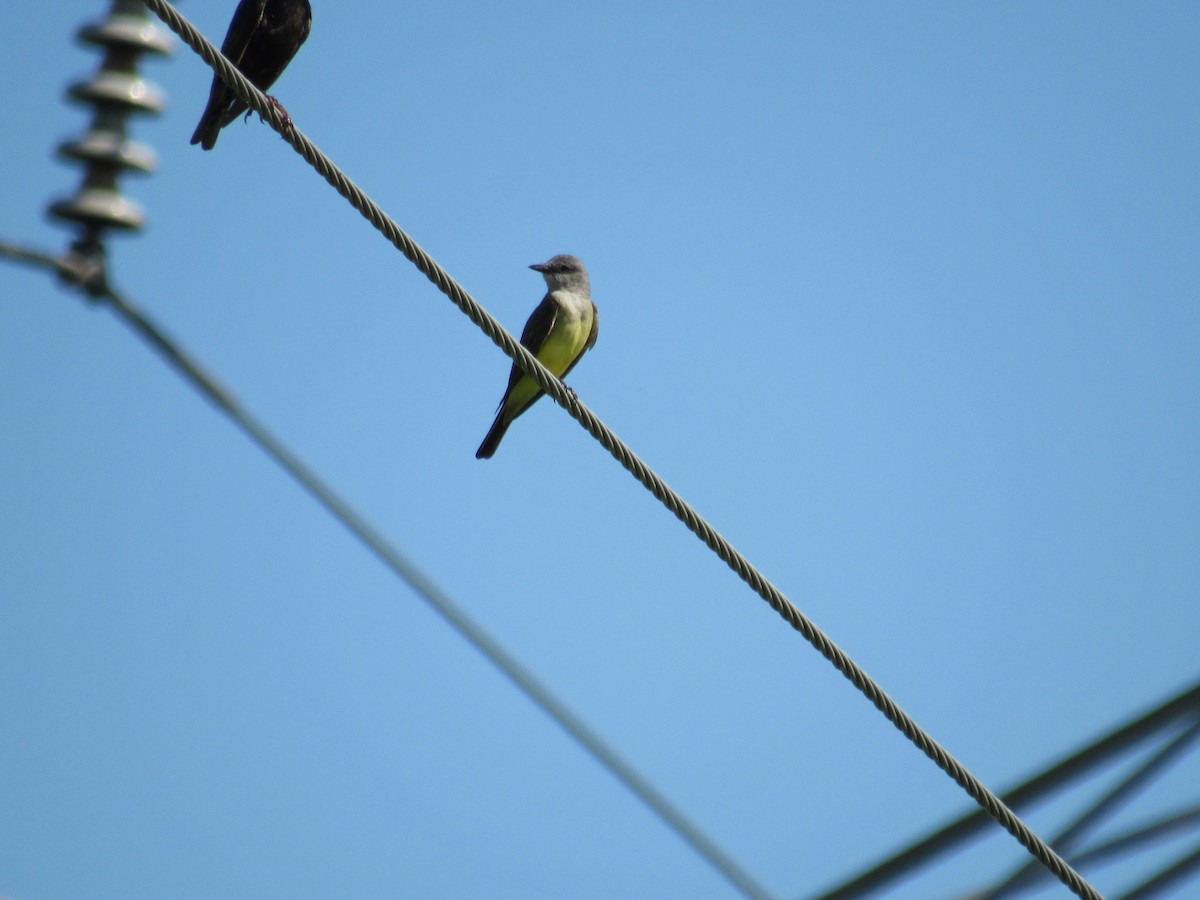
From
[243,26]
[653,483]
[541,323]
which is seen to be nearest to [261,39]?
[243,26]

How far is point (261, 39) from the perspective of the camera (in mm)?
7176

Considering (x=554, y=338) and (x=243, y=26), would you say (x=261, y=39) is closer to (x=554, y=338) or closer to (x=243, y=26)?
(x=243, y=26)

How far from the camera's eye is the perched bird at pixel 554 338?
8586mm

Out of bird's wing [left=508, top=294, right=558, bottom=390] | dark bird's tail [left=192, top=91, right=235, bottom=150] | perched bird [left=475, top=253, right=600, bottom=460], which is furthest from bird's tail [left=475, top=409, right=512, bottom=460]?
dark bird's tail [left=192, top=91, right=235, bottom=150]

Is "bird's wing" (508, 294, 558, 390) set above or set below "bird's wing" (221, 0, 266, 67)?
below

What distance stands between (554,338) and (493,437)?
2.42ft

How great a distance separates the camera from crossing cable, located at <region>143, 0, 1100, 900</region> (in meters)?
3.75

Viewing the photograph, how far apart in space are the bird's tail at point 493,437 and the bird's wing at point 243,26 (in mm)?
2648

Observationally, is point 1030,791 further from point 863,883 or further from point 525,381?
point 525,381

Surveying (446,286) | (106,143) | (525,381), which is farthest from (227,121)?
(106,143)

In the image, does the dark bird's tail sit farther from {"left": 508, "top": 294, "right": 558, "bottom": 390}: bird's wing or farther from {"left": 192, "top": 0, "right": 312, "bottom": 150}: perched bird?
{"left": 508, "top": 294, "right": 558, "bottom": 390}: bird's wing

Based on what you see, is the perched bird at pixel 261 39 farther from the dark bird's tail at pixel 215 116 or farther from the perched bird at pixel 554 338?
the perched bird at pixel 554 338

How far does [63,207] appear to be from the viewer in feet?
9.13

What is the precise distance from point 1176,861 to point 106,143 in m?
3.68
